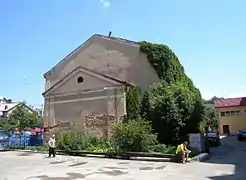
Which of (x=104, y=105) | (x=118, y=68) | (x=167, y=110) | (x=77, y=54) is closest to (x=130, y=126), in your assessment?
(x=167, y=110)

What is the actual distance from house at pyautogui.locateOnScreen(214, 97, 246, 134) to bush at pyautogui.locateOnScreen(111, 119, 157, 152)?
4293cm

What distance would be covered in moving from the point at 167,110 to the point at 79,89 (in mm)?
9100

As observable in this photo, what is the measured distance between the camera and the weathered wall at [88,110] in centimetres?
2958

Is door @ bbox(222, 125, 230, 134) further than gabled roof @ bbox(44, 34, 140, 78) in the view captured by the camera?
Yes

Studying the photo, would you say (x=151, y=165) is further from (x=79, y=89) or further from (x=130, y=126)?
(x=79, y=89)

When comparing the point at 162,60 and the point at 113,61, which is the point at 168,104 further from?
the point at 113,61

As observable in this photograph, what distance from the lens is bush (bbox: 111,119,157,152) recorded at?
23.2 meters

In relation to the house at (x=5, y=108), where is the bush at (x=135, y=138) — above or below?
below

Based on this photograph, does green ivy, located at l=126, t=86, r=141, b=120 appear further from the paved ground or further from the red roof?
the red roof

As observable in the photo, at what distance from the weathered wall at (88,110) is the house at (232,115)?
39.5m

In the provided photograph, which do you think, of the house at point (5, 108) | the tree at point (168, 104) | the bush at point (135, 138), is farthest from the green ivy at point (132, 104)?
the house at point (5, 108)

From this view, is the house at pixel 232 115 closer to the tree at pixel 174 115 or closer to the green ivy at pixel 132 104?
the tree at pixel 174 115

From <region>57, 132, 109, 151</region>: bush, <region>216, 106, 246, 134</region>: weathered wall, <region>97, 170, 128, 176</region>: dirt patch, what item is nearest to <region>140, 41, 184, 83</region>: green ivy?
<region>57, 132, 109, 151</region>: bush

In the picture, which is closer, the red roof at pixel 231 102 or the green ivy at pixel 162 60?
the green ivy at pixel 162 60
